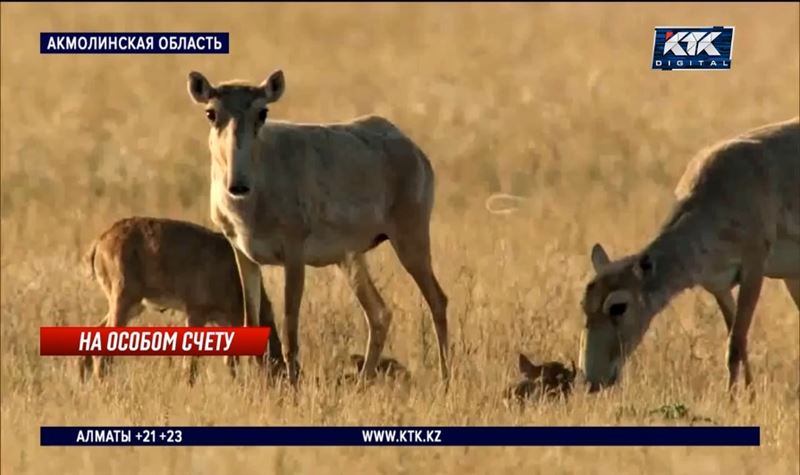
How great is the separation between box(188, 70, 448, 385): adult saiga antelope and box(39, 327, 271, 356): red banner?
46 centimetres

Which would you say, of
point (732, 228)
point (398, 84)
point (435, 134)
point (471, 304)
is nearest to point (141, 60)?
point (398, 84)

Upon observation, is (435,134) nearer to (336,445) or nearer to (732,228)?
(732,228)

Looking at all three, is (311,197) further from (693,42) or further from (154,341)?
(693,42)

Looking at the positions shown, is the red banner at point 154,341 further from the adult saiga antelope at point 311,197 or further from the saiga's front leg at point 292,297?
the adult saiga antelope at point 311,197

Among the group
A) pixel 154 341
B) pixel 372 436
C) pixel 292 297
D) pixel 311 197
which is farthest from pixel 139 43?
pixel 372 436

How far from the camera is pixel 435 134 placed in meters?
31.0

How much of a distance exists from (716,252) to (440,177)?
12051mm

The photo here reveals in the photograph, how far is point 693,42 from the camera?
1728 cm

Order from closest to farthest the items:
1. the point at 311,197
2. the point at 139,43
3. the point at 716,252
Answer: the point at 311,197 → the point at 716,252 → the point at 139,43

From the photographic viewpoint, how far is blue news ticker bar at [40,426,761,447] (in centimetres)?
1391

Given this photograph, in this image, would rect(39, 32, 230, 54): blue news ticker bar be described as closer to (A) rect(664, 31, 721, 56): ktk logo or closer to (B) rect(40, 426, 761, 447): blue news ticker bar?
(A) rect(664, 31, 721, 56): ktk logo

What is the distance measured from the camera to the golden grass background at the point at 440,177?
15.3m

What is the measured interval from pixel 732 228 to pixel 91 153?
47.9 ft

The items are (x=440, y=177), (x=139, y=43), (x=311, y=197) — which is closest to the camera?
(x=311, y=197)
